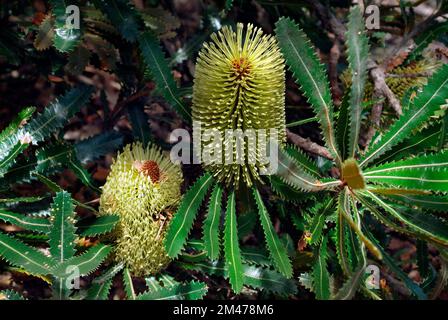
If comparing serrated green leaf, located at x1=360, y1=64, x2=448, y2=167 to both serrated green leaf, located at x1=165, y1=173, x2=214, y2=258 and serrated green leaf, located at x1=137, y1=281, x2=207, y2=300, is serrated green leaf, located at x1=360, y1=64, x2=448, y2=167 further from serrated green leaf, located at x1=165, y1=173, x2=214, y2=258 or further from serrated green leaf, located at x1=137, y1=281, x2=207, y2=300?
serrated green leaf, located at x1=137, y1=281, x2=207, y2=300

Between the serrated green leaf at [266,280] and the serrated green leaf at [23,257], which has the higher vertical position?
the serrated green leaf at [23,257]

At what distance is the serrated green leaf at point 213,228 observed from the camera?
5.09ft

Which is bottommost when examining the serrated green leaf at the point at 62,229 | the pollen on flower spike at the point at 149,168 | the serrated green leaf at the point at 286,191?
the serrated green leaf at the point at 62,229

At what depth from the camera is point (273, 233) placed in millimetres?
1631

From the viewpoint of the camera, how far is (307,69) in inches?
61.7

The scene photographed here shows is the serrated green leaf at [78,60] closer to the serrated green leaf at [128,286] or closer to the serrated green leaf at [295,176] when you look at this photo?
the serrated green leaf at [128,286]

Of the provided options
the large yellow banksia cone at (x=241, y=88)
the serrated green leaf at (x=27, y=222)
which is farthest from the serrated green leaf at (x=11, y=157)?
the large yellow banksia cone at (x=241, y=88)

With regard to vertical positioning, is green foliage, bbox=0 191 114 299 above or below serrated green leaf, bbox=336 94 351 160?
below

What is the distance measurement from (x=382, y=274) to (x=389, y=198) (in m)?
A: 0.67

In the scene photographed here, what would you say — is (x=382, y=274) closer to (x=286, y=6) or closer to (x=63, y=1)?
(x=286, y=6)

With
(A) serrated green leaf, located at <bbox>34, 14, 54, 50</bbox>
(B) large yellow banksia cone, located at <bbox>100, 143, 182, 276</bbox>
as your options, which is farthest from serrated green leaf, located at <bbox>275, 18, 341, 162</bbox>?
(A) serrated green leaf, located at <bbox>34, 14, 54, 50</bbox>

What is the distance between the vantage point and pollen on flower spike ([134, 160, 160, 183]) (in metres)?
1.66

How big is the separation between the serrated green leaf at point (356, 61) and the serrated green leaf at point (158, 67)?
0.55 metres
